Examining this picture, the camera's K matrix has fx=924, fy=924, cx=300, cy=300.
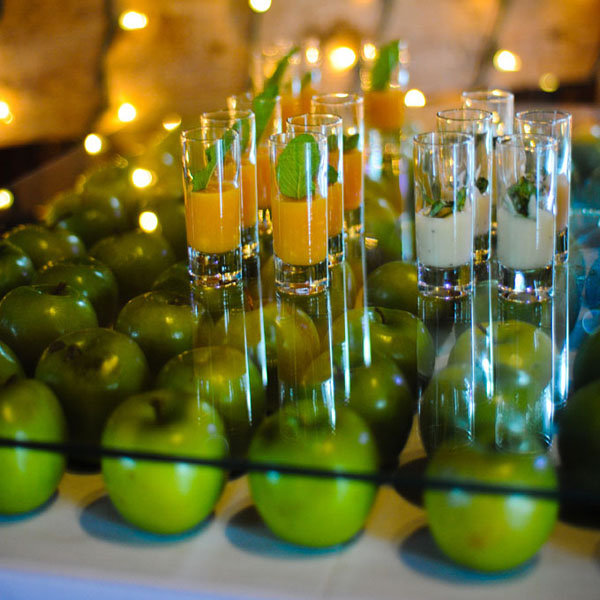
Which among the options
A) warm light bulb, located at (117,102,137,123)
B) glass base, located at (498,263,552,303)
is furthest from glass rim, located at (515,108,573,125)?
warm light bulb, located at (117,102,137,123)

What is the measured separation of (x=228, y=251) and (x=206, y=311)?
0.49 ft

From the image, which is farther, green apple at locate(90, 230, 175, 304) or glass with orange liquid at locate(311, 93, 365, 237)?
glass with orange liquid at locate(311, 93, 365, 237)

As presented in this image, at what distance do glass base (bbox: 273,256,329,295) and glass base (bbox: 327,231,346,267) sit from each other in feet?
0.27

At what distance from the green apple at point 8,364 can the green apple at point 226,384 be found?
145 millimetres

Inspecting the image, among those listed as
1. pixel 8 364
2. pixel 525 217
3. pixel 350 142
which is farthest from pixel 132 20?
pixel 8 364

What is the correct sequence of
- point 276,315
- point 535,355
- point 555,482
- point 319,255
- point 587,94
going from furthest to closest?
point 587,94
point 319,255
point 276,315
point 535,355
point 555,482

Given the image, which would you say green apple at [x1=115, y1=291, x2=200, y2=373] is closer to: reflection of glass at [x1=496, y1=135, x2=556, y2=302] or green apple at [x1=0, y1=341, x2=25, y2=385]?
green apple at [x1=0, y1=341, x2=25, y2=385]

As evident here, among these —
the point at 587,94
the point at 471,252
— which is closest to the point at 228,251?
the point at 471,252

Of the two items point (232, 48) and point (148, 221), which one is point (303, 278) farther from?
Answer: point (232, 48)

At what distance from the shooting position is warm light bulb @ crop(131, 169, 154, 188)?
1535 millimetres

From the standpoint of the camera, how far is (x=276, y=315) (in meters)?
1.04

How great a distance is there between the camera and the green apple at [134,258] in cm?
121

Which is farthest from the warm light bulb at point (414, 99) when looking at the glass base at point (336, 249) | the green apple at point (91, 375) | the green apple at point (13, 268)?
the green apple at point (91, 375)

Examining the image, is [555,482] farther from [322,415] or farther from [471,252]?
[471,252]
